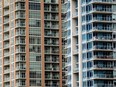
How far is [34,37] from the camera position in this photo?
519 ft

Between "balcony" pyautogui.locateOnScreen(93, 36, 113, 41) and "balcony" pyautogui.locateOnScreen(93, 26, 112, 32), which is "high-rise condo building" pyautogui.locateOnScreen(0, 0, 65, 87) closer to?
"balcony" pyautogui.locateOnScreen(93, 26, 112, 32)

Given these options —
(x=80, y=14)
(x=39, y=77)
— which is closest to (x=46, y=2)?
(x=39, y=77)

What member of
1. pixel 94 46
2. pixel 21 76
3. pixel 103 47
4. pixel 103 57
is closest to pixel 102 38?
pixel 103 47

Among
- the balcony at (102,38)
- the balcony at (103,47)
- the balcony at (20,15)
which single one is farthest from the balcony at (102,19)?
the balcony at (20,15)

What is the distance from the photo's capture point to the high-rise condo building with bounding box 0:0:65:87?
6161 inches

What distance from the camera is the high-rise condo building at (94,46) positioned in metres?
127

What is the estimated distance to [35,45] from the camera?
6211 inches

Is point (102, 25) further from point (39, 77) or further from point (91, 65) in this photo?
point (39, 77)

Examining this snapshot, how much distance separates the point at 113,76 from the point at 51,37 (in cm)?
3444

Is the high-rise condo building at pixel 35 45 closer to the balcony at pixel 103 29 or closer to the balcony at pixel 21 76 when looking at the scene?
the balcony at pixel 21 76

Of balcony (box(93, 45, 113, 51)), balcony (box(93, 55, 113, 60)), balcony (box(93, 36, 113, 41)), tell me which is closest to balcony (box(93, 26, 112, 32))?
balcony (box(93, 36, 113, 41))

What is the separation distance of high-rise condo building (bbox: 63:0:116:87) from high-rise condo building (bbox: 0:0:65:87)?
24284 millimetres

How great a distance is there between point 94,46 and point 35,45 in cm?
3266

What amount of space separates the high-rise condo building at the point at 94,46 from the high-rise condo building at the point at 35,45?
24284 millimetres
